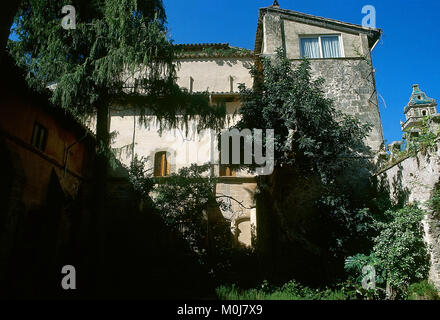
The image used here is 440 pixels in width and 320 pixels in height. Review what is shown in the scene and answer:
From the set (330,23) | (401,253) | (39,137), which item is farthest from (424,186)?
(39,137)

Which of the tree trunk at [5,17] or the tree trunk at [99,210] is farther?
the tree trunk at [99,210]

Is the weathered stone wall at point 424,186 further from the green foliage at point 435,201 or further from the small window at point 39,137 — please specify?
the small window at point 39,137

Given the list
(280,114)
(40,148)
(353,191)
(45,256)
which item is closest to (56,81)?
(40,148)

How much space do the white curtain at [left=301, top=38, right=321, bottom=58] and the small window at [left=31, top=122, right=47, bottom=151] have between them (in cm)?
1104

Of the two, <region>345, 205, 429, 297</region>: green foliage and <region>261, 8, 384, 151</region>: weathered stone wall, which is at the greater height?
<region>261, 8, 384, 151</region>: weathered stone wall

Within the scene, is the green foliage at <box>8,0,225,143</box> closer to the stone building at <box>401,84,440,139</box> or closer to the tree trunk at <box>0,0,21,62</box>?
the tree trunk at <box>0,0,21,62</box>

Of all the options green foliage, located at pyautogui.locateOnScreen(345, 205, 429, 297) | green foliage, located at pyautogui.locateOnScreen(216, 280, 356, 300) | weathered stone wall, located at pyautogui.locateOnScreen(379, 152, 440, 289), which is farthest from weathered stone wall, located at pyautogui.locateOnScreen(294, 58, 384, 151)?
green foliage, located at pyautogui.locateOnScreen(216, 280, 356, 300)

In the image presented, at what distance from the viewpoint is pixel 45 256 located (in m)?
10.1

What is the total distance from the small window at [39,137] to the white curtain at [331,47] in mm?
11887

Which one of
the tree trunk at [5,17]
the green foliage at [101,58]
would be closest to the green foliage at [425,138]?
the green foliage at [101,58]

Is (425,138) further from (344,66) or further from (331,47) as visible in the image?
(331,47)

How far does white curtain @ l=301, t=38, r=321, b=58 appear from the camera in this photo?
12984 mm

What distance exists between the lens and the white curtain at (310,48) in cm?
1298

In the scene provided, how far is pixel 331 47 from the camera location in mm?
13078
